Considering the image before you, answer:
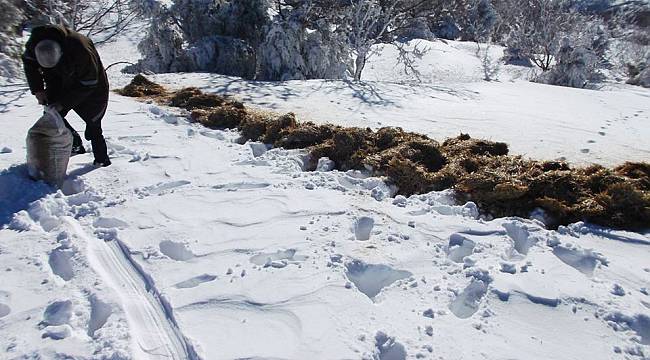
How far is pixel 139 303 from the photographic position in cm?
253

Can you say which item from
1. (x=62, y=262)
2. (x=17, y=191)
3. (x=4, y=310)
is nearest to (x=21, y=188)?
(x=17, y=191)

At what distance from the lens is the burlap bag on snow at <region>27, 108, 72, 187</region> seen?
12.0 feet

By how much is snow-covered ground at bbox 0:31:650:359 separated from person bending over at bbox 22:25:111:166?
657mm

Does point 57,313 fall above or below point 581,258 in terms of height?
below

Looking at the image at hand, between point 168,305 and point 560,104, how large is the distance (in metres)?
7.06

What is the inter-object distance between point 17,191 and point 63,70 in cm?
103

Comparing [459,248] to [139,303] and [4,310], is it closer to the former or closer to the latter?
[139,303]

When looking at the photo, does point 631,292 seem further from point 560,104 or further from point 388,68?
point 388,68

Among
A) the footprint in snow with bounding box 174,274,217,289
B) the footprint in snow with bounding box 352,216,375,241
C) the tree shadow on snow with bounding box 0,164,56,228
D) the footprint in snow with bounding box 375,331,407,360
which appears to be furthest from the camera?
the tree shadow on snow with bounding box 0,164,56,228

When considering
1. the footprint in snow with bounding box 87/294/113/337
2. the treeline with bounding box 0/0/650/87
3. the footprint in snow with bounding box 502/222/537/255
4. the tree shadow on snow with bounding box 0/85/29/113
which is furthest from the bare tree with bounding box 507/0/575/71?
the footprint in snow with bounding box 87/294/113/337

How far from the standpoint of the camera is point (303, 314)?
8.05 feet

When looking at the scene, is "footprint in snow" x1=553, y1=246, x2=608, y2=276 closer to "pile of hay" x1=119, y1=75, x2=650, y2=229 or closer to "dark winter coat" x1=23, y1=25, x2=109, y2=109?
"pile of hay" x1=119, y1=75, x2=650, y2=229

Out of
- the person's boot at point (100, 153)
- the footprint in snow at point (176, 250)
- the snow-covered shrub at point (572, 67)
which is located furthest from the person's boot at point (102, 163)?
the snow-covered shrub at point (572, 67)

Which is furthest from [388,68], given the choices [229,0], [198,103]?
[198,103]
